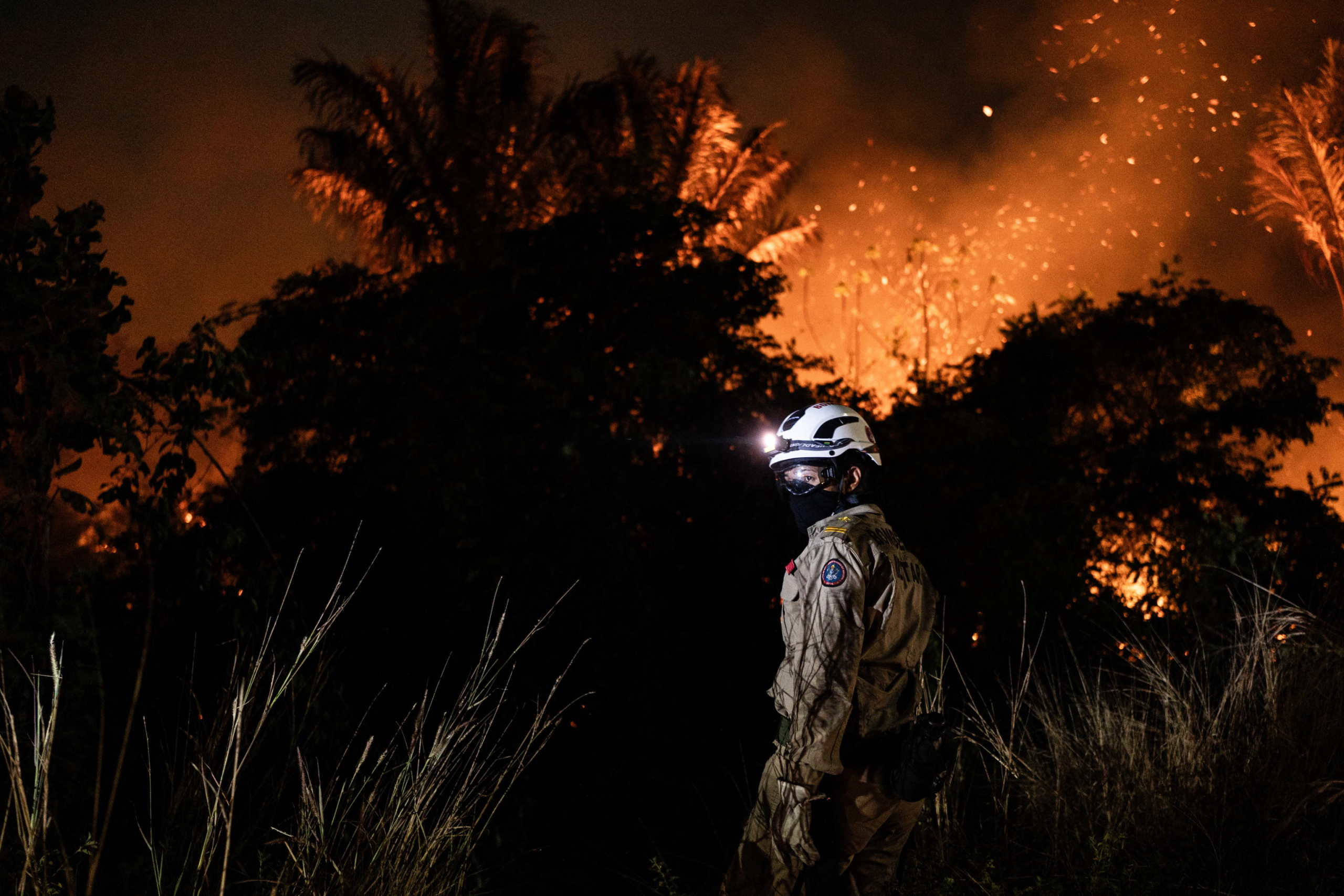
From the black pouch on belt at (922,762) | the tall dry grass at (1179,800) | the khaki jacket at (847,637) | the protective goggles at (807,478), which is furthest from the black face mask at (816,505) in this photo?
the tall dry grass at (1179,800)

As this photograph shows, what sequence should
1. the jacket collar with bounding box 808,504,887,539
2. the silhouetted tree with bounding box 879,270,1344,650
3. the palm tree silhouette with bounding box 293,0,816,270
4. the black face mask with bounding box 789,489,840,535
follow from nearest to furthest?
the jacket collar with bounding box 808,504,887,539 → the black face mask with bounding box 789,489,840,535 → the silhouetted tree with bounding box 879,270,1344,650 → the palm tree silhouette with bounding box 293,0,816,270

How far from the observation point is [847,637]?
9.23 feet

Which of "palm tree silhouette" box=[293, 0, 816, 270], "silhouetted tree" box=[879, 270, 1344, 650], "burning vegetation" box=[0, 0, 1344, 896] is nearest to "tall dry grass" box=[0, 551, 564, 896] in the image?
"burning vegetation" box=[0, 0, 1344, 896]

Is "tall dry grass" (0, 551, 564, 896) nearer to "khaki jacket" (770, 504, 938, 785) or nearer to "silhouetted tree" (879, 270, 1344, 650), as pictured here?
"khaki jacket" (770, 504, 938, 785)

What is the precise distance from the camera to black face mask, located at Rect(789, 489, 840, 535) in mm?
3244

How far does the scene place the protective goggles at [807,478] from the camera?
3.25m

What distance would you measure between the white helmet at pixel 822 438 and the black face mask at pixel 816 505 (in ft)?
0.35

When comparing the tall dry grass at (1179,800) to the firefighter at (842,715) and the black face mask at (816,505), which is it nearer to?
the firefighter at (842,715)

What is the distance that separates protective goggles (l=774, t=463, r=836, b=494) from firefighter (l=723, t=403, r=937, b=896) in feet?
0.48

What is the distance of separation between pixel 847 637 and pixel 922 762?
0.40 metres

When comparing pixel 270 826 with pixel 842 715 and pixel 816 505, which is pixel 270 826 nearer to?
pixel 842 715

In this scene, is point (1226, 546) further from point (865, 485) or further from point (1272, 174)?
point (1272, 174)

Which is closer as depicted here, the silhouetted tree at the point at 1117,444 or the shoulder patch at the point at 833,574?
the shoulder patch at the point at 833,574

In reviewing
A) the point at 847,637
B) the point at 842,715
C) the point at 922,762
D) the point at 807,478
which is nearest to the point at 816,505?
the point at 807,478
